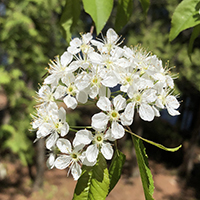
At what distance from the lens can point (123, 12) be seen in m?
1.20

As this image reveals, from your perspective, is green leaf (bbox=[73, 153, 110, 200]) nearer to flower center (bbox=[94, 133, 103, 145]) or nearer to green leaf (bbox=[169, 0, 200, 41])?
flower center (bbox=[94, 133, 103, 145])

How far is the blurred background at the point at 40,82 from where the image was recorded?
516 cm

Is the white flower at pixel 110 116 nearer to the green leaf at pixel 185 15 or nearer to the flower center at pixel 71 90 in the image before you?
the flower center at pixel 71 90

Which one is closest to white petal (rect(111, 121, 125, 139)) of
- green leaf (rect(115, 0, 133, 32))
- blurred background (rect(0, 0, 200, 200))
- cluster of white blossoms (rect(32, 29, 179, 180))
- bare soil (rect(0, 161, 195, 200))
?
cluster of white blossoms (rect(32, 29, 179, 180))

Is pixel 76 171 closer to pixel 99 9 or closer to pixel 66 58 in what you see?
pixel 66 58

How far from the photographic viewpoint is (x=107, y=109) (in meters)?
0.91

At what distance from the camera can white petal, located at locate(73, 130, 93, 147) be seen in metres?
0.89

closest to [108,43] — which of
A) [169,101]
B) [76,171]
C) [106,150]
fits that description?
[169,101]

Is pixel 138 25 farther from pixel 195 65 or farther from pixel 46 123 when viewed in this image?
pixel 46 123

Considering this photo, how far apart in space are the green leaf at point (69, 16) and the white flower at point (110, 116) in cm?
58

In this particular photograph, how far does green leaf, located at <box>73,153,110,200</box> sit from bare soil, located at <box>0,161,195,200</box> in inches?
231

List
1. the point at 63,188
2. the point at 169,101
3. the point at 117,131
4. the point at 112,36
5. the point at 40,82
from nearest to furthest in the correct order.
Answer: the point at 117,131 → the point at 169,101 → the point at 112,36 → the point at 40,82 → the point at 63,188

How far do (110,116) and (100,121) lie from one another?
2.4 inches

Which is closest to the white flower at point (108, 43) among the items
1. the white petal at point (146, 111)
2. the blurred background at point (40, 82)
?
the white petal at point (146, 111)
